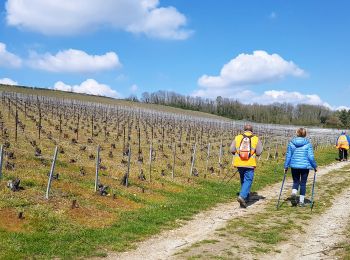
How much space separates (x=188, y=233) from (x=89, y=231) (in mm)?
2165

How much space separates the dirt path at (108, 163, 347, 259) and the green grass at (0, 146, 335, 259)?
289 millimetres

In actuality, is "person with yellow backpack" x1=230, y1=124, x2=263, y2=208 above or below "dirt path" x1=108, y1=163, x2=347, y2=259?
above

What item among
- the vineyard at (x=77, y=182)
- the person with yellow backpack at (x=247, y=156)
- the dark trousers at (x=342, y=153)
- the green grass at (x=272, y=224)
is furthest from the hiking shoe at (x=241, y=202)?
the dark trousers at (x=342, y=153)

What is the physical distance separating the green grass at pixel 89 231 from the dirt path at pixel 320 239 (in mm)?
559

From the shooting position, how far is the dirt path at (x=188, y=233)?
7.86m

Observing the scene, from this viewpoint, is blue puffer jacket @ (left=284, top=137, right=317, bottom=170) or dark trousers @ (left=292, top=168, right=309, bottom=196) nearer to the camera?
blue puffer jacket @ (left=284, top=137, right=317, bottom=170)

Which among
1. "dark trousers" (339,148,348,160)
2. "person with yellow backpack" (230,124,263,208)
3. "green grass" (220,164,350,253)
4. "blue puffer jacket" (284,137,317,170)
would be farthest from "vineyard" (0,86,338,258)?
"dark trousers" (339,148,348,160)

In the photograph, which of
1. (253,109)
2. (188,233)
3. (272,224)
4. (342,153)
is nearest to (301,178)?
(272,224)

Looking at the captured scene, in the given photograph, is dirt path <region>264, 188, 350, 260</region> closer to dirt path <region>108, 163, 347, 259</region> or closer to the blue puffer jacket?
the blue puffer jacket

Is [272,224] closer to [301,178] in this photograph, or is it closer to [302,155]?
[301,178]

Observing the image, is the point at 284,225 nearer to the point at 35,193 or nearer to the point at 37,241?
the point at 37,241

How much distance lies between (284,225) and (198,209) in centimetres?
293

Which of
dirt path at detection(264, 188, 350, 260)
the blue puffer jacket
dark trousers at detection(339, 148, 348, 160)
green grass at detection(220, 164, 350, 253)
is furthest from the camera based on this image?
dark trousers at detection(339, 148, 348, 160)

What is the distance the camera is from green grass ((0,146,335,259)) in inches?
307
